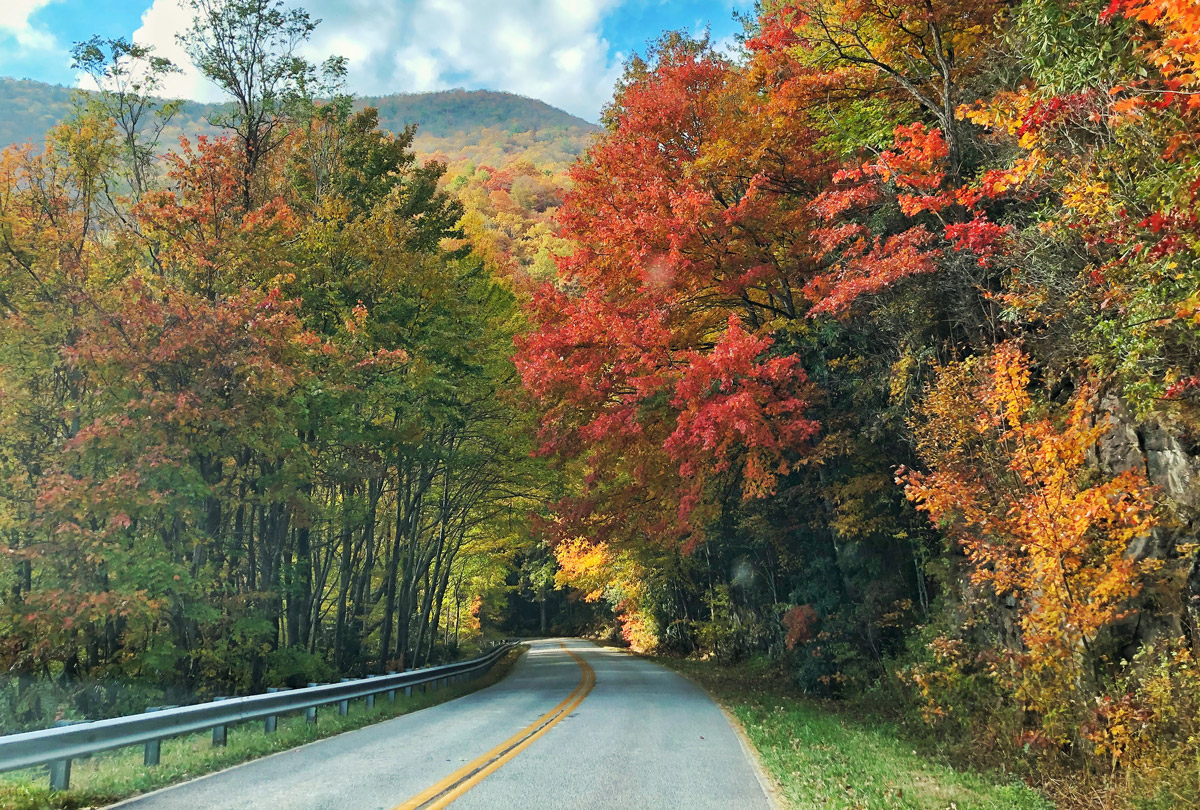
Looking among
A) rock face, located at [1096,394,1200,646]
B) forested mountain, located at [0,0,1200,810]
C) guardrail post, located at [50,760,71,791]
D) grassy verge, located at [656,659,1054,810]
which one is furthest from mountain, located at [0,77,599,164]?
guardrail post, located at [50,760,71,791]

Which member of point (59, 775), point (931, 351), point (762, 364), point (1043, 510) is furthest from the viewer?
point (762, 364)

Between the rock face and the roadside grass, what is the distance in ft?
32.4

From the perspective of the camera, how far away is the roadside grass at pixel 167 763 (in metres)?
5.68

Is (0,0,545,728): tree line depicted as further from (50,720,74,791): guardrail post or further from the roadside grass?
(50,720,74,791): guardrail post

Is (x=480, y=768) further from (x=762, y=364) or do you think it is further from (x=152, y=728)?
(x=762, y=364)

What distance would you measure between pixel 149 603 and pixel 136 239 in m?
7.02

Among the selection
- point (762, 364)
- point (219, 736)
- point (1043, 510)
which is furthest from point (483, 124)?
point (1043, 510)

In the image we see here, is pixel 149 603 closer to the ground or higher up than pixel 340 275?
closer to the ground

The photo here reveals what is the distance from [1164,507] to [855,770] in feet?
14.0

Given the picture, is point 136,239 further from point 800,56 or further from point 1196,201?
point 1196,201

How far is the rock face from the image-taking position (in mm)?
7355

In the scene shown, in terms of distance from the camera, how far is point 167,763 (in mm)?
7418

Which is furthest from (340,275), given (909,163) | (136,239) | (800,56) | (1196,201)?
(1196,201)

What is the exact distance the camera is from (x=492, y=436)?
834 inches
